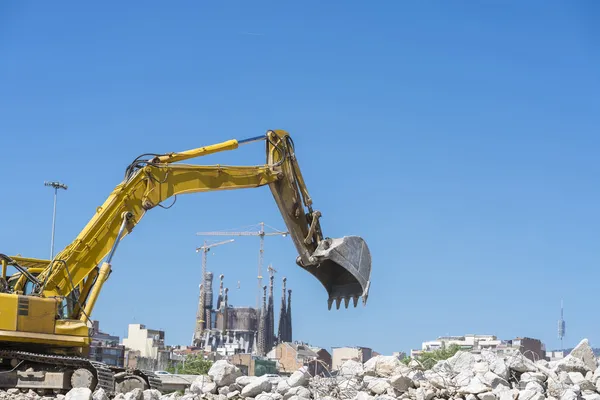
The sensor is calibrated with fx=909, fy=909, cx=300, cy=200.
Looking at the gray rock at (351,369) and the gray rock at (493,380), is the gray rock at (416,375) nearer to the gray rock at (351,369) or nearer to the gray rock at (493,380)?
the gray rock at (351,369)

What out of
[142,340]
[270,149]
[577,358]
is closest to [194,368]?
[142,340]

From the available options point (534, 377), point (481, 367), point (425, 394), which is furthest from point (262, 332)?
point (425, 394)

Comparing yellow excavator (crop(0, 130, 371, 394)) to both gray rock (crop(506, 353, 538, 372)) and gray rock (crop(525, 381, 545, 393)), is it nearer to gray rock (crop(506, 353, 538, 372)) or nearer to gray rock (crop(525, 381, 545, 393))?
gray rock (crop(506, 353, 538, 372))

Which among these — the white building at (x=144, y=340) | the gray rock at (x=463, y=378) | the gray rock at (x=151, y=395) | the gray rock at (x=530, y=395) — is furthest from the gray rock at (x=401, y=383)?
the white building at (x=144, y=340)

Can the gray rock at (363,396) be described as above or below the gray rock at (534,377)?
below

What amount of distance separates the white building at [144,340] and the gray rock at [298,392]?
302ft

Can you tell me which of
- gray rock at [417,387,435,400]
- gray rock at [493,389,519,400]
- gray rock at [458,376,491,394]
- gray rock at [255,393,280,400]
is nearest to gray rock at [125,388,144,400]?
gray rock at [255,393,280,400]

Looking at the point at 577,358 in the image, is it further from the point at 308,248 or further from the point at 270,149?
the point at 270,149

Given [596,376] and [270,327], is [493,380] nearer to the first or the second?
[596,376]

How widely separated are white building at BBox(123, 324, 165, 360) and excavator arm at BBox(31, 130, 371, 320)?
87.4 metres

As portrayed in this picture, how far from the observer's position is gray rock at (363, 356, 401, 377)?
15852mm

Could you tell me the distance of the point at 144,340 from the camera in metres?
111

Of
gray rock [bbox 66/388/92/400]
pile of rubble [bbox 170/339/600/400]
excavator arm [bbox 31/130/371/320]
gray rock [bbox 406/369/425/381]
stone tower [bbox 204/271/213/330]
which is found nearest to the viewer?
pile of rubble [bbox 170/339/600/400]

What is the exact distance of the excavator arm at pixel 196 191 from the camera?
17.6 m
